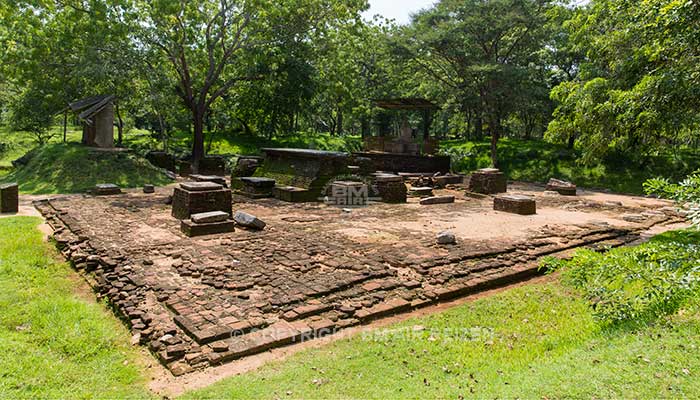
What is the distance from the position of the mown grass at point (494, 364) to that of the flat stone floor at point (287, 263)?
60cm

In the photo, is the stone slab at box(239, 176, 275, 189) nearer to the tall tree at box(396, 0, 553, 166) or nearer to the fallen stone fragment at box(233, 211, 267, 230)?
the fallen stone fragment at box(233, 211, 267, 230)

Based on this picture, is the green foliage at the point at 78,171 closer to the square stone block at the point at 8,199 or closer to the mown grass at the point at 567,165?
the square stone block at the point at 8,199

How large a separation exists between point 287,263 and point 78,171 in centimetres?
1258

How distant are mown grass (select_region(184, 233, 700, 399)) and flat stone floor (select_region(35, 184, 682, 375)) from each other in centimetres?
60

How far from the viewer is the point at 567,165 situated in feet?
70.1

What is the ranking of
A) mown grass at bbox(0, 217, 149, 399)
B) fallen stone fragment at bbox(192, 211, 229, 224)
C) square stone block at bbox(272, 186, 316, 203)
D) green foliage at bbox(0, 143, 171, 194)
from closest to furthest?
1. mown grass at bbox(0, 217, 149, 399)
2. fallen stone fragment at bbox(192, 211, 229, 224)
3. square stone block at bbox(272, 186, 316, 203)
4. green foliage at bbox(0, 143, 171, 194)

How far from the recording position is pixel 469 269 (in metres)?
6.52

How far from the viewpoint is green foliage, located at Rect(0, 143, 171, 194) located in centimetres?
1474

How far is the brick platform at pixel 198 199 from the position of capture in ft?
30.6

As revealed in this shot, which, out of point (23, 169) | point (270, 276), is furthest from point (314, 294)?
A: point (23, 169)

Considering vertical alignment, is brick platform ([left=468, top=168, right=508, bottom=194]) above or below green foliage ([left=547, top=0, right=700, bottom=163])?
below

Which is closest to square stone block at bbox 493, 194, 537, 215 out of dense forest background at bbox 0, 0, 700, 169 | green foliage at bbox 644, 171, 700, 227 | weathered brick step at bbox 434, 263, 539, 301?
dense forest background at bbox 0, 0, 700, 169

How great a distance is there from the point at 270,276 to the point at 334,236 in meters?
2.59

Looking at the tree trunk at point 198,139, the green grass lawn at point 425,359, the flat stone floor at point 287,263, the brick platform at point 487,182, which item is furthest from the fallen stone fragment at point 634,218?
the tree trunk at point 198,139
